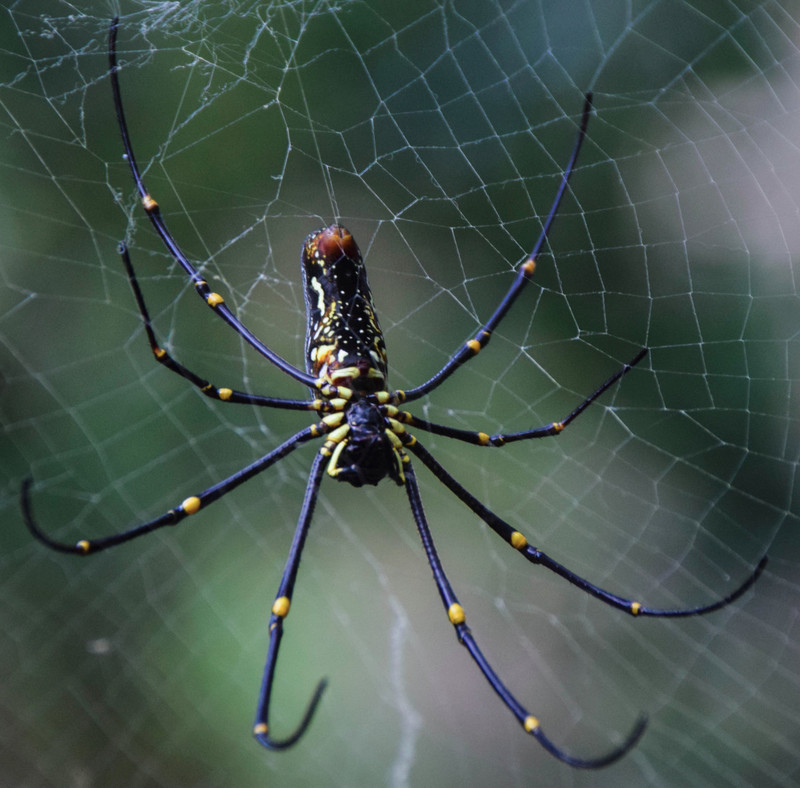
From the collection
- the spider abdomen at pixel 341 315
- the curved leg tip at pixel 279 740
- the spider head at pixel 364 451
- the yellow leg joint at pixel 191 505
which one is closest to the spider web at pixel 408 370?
the spider abdomen at pixel 341 315

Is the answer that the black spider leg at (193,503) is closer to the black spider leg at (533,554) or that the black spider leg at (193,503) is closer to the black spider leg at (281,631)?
the black spider leg at (281,631)

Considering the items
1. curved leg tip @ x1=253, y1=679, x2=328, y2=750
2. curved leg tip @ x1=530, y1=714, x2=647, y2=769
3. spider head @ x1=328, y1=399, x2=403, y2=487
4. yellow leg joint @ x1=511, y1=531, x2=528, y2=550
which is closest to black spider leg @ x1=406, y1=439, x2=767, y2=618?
yellow leg joint @ x1=511, y1=531, x2=528, y2=550

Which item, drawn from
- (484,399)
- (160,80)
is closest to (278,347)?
(484,399)

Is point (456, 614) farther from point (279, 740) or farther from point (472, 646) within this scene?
point (279, 740)

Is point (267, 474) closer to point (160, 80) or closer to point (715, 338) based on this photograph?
point (160, 80)

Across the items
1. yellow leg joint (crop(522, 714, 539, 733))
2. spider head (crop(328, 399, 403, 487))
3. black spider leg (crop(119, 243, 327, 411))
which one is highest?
black spider leg (crop(119, 243, 327, 411))

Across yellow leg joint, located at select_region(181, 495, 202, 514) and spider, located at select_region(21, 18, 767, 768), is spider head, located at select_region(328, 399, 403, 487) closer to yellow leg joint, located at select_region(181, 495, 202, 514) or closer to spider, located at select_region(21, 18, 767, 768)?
spider, located at select_region(21, 18, 767, 768)

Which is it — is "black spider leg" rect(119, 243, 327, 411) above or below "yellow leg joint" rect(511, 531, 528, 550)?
above
